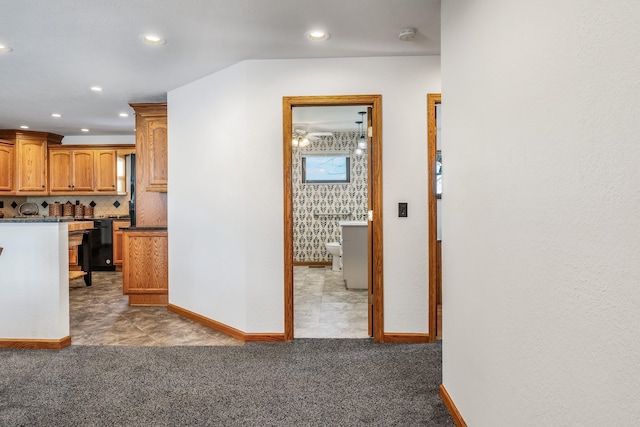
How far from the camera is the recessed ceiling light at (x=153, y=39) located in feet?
9.53

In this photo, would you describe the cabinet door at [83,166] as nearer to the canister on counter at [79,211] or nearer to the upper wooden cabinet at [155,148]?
the canister on counter at [79,211]

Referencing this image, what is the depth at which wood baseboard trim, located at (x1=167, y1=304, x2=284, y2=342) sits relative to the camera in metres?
3.31

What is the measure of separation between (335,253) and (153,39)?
14.7 ft

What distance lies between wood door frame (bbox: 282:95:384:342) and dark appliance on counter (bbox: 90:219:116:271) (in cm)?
455

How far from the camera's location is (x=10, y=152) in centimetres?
646

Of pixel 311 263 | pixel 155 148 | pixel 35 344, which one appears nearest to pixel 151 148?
pixel 155 148

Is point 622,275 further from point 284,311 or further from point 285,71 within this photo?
point 285,71

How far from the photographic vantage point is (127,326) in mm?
3754

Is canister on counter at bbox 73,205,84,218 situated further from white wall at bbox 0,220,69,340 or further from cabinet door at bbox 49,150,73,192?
white wall at bbox 0,220,69,340

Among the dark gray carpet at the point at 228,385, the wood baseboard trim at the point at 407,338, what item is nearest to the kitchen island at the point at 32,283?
the dark gray carpet at the point at 228,385

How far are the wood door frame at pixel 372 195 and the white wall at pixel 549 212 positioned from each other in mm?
1296

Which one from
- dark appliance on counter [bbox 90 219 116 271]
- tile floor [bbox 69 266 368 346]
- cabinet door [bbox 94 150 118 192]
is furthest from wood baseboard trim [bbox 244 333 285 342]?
cabinet door [bbox 94 150 118 192]

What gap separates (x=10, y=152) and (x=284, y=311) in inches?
233

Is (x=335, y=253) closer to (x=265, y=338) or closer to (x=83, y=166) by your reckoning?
(x=265, y=338)
